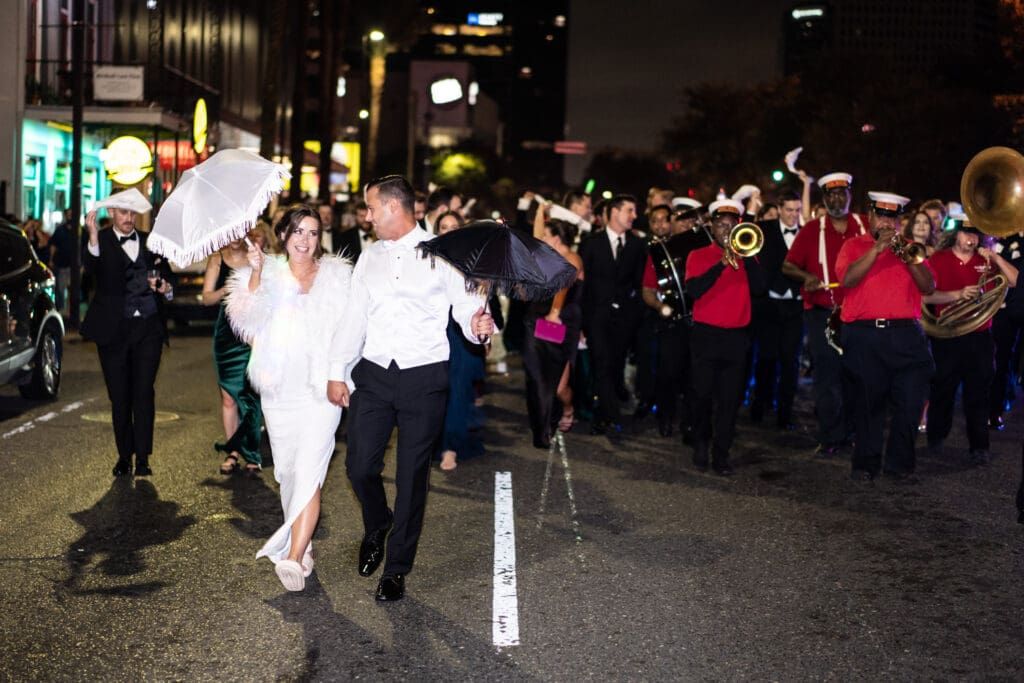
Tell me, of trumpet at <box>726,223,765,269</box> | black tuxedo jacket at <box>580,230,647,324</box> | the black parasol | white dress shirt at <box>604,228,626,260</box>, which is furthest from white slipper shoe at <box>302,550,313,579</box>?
white dress shirt at <box>604,228,626,260</box>

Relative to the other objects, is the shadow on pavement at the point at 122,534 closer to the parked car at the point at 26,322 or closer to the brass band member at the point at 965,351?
A: the parked car at the point at 26,322

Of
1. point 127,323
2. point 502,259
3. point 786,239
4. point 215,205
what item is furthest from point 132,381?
point 786,239

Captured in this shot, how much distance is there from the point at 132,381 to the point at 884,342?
5.44m

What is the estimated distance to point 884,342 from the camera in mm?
9820

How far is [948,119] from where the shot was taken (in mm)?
44000

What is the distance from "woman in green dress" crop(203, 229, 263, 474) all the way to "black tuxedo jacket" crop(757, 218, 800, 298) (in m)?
5.10

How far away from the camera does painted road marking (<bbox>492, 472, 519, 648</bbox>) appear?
5961 mm

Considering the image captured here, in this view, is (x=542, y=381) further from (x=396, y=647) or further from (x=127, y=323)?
(x=396, y=647)

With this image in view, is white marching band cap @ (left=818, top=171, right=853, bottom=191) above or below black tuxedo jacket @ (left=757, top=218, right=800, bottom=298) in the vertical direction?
above

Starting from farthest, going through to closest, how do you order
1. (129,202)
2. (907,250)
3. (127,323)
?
(907,250)
(127,323)
(129,202)

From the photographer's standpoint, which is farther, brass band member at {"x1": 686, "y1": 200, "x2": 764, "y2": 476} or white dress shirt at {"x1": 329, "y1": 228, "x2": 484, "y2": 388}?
brass band member at {"x1": 686, "y1": 200, "x2": 764, "y2": 476}

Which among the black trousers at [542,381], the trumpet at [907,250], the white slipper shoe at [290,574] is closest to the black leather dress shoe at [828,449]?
the trumpet at [907,250]

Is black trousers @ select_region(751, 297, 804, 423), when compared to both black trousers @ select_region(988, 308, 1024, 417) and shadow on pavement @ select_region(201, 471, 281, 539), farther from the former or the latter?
shadow on pavement @ select_region(201, 471, 281, 539)

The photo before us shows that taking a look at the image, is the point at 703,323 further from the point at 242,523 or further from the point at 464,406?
the point at 242,523
